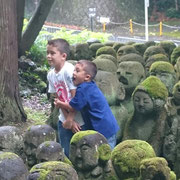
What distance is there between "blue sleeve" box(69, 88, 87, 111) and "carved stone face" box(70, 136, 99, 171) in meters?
1.04

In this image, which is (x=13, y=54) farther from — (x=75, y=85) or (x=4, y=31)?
(x=75, y=85)

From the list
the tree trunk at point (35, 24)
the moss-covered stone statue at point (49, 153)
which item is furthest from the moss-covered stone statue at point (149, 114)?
the tree trunk at point (35, 24)

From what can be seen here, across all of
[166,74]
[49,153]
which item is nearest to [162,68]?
[166,74]

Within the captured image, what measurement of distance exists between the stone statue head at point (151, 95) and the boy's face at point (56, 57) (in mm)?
829

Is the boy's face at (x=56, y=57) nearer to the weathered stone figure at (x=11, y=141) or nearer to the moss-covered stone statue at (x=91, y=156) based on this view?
the weathered stone figure at (x=11, y=141)

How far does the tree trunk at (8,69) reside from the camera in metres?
7.12

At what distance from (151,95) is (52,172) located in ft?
7.69

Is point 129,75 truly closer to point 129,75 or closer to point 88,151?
point 129,75

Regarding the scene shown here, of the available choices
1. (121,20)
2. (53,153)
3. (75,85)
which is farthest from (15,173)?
(121,20)

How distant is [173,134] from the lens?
5.03 meters

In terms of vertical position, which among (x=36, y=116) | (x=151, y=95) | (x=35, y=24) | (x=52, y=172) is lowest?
(x=36, y=116)

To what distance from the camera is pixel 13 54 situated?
7.26 metres

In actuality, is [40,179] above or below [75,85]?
below

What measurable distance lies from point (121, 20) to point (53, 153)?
26.1 metres
